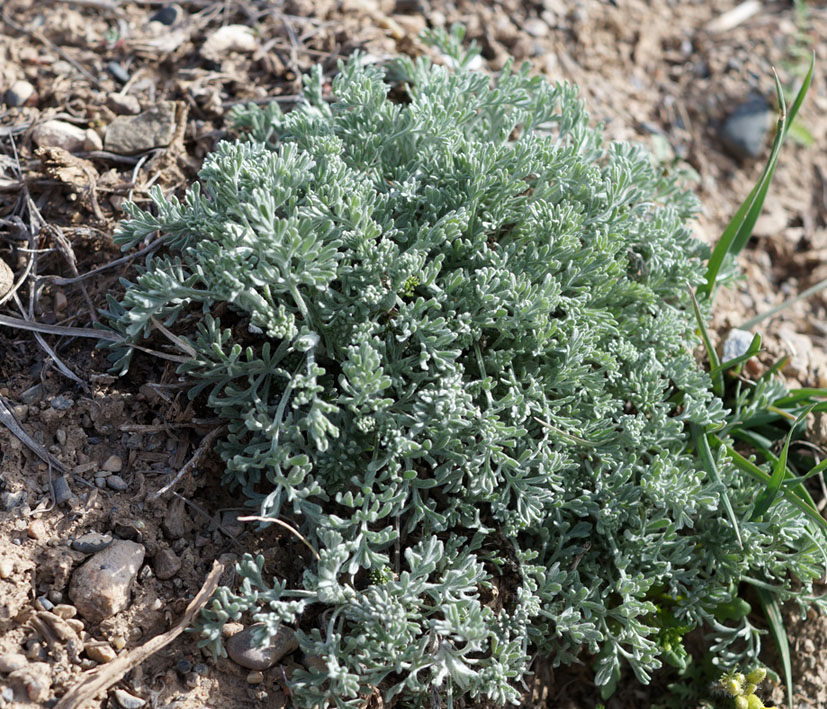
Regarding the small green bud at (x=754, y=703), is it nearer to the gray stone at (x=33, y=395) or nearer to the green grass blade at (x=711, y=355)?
the green grass blade at (x=711, y=355)

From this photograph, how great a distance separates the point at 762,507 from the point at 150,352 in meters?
2.51

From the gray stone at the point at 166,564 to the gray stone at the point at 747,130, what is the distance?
4299 millimetres

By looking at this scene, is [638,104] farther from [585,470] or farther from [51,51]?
[51,51]

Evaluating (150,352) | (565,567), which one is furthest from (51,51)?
(565,567)

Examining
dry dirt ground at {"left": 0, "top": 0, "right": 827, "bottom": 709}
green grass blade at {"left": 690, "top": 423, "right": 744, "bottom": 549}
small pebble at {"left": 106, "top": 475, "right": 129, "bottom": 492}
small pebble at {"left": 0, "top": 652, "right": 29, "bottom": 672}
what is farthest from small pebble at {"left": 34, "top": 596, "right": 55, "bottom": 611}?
green grass blade at {"left": 690, "top": 423, "right": 744, "bottom": 549}

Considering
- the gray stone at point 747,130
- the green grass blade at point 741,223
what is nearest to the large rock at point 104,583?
the green grass blade at point 741,223

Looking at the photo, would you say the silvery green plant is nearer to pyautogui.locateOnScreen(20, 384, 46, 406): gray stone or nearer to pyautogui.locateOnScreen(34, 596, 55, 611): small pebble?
pyautogui.locateOnScreen(20, 384, 46, 406): gray stone

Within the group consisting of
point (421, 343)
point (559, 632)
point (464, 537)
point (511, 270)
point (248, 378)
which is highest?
point (511, 270)

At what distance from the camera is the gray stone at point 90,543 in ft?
9.26

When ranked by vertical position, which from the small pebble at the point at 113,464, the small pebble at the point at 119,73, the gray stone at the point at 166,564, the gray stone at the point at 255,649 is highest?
the small pebble at the point at 119,73

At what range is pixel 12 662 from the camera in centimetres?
257

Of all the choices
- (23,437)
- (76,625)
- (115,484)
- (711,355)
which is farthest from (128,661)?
(711,355)

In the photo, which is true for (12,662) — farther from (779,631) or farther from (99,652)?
(779,631)

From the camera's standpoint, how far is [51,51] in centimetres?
409
